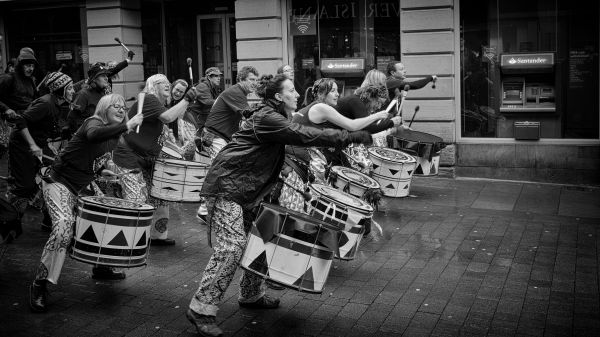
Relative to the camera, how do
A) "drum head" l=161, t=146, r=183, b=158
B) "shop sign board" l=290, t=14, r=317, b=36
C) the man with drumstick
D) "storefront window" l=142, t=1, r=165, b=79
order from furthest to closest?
"storefront window" l=142, t=1, r=165, b=79 → "shop sign board" l=290, t=14, r=317, b=36 → "drum head" l=161, t=146, r=183, b=158 → the man with drumstick

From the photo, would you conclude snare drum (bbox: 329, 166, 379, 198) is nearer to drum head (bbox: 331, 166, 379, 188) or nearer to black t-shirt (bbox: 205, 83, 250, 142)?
drum head (bbox: 331, 166, 379, 188)

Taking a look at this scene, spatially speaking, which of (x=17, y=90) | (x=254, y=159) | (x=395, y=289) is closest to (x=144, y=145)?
(x=254, y=159)

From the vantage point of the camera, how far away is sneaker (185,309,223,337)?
5.43 meters

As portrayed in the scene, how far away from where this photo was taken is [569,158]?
40.8ft

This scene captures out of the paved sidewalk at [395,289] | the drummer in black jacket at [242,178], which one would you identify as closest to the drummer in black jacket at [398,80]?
the paved sidewalk at [395,289]

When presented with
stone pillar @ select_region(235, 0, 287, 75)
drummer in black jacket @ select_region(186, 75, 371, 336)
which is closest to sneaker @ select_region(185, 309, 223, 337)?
drummer in black jacket @ select_region(186, 75, 371, 336)

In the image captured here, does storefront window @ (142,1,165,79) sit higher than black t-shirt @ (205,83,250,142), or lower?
higher

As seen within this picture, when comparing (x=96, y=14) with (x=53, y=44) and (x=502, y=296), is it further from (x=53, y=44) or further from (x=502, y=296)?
(x=502, y=296)

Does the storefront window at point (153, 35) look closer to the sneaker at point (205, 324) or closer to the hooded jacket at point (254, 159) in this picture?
the hooded jacket at point (254, 159)

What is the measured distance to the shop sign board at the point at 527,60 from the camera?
493 inches

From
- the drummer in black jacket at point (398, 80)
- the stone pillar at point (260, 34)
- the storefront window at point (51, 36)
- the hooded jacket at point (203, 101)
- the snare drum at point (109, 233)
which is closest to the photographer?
the snare drum at point (109, 233)

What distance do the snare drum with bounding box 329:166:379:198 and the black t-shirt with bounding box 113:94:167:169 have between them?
6.16ft

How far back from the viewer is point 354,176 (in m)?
8.16

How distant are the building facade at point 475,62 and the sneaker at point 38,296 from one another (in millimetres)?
8294
